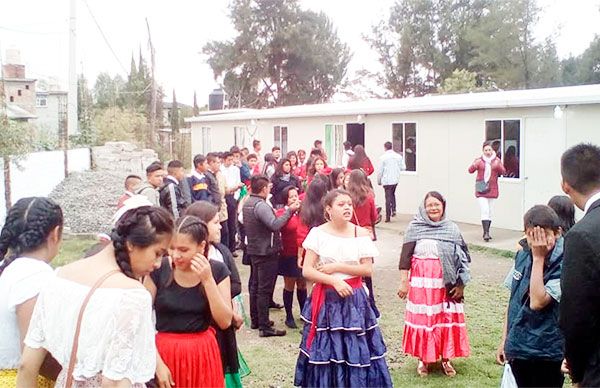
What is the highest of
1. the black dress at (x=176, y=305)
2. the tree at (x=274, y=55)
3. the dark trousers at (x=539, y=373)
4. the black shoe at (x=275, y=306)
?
the tree at (x=274, y=55)

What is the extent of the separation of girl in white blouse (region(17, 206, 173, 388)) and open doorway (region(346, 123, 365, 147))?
1694 cm

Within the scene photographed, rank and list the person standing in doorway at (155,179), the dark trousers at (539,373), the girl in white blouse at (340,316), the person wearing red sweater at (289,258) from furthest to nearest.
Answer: the person standing in doorway at (155,179) → the person wearing red sweater at (289,258) → the girl in white blouse at (340,316) → the dark trousers at (539,373)

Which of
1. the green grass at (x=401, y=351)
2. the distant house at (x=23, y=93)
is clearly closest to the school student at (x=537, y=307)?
the green grass at (x=401, y=351)

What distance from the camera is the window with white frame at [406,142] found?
57.2 feet

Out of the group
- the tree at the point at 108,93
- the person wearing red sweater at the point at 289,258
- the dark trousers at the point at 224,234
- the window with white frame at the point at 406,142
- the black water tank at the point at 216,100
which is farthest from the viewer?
the tree at the point at 108,93

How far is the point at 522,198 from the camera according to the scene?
14.4 meters

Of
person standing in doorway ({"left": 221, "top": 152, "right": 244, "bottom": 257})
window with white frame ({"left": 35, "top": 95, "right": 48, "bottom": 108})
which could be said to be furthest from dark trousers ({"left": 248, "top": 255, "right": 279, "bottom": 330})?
window with white frame ({"left": 35, "top": 95, "right": 48, "bottom": 108})

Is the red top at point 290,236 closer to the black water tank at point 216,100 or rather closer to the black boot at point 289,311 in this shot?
the black boot at point 289,311

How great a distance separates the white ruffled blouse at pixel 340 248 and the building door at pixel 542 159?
9.46 m

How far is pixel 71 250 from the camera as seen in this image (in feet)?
43.1

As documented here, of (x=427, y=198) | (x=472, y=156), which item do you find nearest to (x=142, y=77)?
(x=472, y=156)

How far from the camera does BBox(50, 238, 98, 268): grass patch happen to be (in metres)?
11.9

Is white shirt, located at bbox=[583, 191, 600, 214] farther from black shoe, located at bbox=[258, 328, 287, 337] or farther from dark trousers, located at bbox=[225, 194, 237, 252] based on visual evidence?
dark trousers, located at bbox=[225, 194, 237, 252]

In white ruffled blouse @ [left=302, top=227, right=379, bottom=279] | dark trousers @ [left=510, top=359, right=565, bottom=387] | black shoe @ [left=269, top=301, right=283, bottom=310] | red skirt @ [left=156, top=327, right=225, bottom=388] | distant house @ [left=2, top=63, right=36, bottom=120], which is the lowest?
black shoe @ [left=269, top=301, right=283, bottom=310]
